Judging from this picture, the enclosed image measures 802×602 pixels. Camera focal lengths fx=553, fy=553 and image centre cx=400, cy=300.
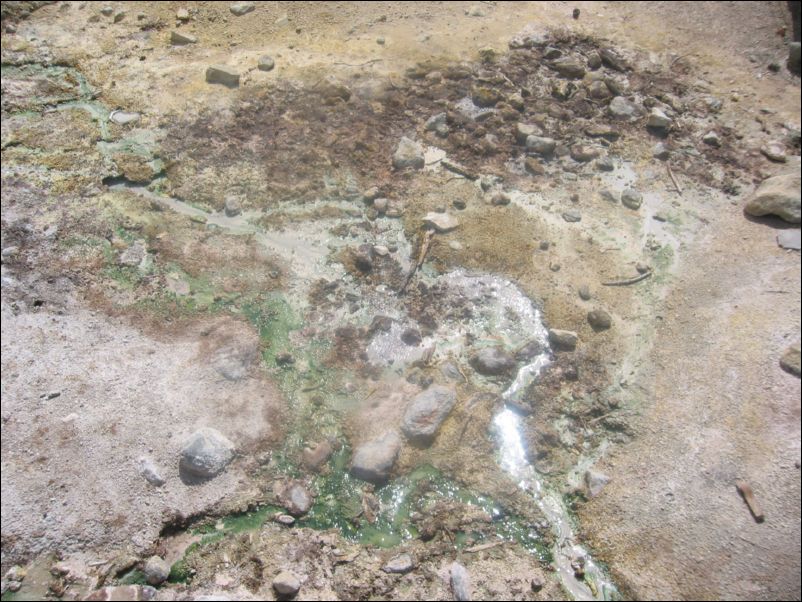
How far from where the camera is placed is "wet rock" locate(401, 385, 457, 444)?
6.99 metres

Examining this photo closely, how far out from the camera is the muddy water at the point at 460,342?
654 cm

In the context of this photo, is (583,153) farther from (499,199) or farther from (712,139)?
(712,139)

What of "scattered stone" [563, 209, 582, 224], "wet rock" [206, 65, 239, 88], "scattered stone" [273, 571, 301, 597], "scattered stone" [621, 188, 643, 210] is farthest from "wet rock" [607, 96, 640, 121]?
"scattered stone" [273, 571, 301, 597]

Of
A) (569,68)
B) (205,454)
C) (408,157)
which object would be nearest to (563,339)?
(408,157)

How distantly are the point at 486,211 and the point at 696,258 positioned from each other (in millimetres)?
3359

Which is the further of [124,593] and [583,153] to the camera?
[583,153]

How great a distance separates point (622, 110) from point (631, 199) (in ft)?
7.63

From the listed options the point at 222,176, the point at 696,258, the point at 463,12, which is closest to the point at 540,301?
the point at 696,258

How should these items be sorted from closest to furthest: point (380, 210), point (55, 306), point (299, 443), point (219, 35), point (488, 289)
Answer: point (299, 443) < point (55, 306) < point (488, 289) < point (380, 210) < point (219, 35)

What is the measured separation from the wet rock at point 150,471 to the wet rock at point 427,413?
2993mm

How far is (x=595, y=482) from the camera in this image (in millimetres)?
6785

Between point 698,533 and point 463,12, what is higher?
point 463,12

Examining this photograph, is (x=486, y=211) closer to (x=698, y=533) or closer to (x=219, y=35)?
(x=698, y=533)

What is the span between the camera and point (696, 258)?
864 centimetres
